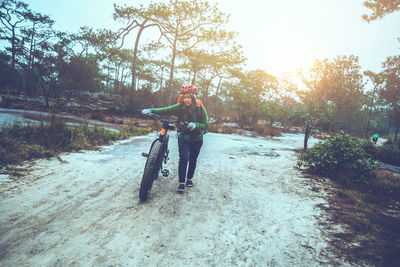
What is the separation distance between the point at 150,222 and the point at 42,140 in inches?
167

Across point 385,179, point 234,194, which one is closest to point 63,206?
point 234,194

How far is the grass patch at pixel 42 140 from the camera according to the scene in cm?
399

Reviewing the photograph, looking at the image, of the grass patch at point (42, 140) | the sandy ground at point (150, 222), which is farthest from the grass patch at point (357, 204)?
the grass patch at point (42, 140)

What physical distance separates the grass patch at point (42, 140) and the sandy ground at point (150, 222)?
44 cm

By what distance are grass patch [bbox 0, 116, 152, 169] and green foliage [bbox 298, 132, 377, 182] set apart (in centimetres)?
622

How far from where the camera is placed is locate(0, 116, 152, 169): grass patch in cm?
399

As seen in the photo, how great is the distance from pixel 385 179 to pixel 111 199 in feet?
19.1

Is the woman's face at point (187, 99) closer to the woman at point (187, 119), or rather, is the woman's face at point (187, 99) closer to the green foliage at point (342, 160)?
the woman at point (187, 119)

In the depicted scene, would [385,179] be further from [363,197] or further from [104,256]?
[104,256]

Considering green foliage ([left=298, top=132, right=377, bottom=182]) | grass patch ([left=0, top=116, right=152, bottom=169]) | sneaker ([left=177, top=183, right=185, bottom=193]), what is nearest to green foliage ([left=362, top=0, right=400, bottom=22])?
green foliage ([left=298, top=132, right=377, bottom=182])

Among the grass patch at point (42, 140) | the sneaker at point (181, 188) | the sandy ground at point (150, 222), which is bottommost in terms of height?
the sandy ground at point (150, 222)

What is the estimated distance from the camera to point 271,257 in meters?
2.02

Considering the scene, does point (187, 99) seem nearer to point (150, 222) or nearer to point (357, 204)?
point (150, 222)

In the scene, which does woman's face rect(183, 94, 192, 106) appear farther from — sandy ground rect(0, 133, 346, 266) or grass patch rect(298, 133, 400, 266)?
grass patch rect(298, 133, 400, 266)
